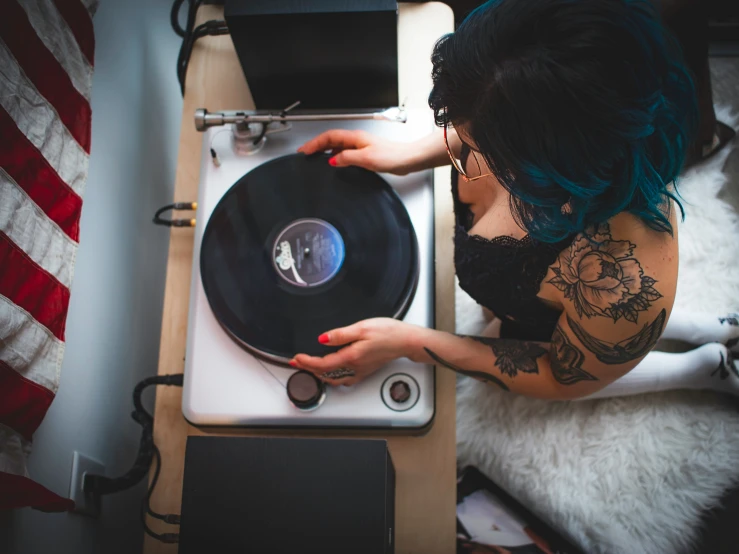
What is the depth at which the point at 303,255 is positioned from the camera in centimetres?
92

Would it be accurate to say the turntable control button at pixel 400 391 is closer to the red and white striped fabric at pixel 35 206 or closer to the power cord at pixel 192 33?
the red and white striped fabric at pixel 35 206

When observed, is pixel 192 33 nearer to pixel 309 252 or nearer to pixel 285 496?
pixel 309 252

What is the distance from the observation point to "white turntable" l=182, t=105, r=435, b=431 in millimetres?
862

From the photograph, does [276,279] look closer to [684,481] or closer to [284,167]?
[284,167]

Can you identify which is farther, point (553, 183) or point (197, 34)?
point (197, 34)

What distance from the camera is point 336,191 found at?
936mm

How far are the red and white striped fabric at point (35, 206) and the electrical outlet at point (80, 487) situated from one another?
0.12 metres

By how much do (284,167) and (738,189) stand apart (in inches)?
43.2

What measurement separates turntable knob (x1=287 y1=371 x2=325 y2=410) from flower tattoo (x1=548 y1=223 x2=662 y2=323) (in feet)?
1.24

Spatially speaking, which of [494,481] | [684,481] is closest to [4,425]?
[494,481]

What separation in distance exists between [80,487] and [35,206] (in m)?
0.47

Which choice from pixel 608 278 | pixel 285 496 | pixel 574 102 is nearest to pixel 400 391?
pixel 285 496

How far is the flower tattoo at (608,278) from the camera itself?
2.21 feet

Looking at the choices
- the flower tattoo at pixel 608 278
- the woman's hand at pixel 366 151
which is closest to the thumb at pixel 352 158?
the woman's hand at pixel 366 151
